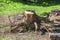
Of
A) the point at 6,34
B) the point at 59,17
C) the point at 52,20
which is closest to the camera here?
the point at 6,34

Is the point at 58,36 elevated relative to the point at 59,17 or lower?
elevated

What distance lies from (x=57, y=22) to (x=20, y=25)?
6.64 feet

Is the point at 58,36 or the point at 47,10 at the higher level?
the point at 58,36

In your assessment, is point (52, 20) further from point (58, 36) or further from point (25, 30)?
point (58, 36)

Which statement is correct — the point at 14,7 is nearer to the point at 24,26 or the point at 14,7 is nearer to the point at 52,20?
the point at 52,20

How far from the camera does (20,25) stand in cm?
950

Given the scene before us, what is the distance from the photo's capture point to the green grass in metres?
13.1

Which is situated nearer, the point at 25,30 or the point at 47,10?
the point at 25,30

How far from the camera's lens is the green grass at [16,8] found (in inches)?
515

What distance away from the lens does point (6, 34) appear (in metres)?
9.12

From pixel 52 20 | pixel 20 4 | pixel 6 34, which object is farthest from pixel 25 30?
pixel 20 4

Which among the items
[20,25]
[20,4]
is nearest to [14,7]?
[20,4]

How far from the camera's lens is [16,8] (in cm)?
1381

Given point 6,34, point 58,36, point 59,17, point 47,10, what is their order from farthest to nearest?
point 47,10
point 59,17
point 6,34
point 58,36
